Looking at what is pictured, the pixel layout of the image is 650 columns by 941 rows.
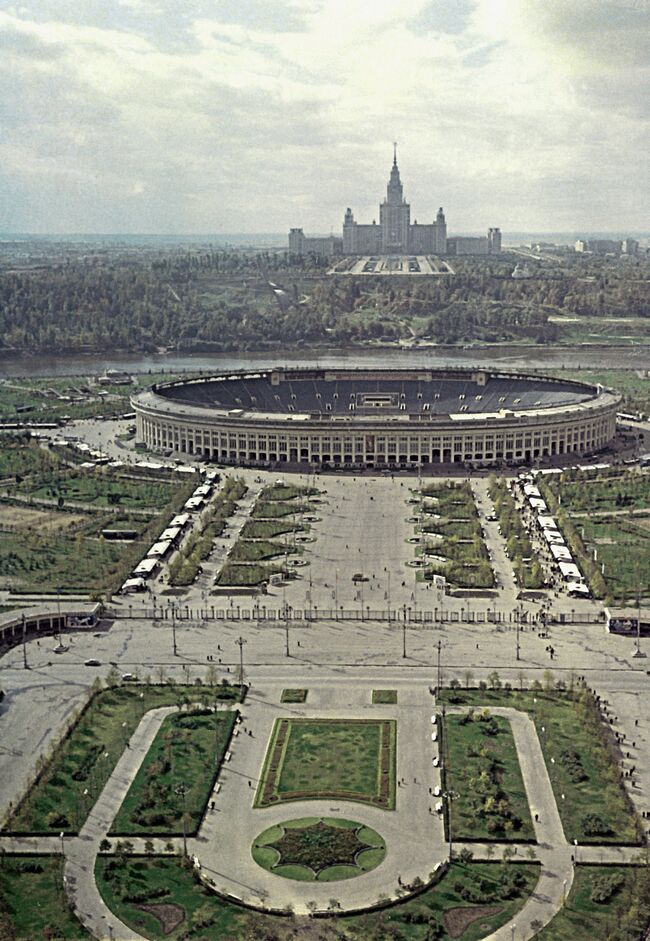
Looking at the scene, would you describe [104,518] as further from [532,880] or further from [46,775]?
[532,880]

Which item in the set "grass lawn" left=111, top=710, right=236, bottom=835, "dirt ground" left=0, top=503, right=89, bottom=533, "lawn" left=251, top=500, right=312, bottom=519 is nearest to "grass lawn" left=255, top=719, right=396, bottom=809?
"grass lawn" left=111, top=710, right=236, bottom=835

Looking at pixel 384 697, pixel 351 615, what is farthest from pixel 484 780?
pixel 351 615

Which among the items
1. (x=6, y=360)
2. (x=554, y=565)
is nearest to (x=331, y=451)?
(x=554, y=565)

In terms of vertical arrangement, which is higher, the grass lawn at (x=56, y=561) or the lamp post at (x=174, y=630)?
the grass lawn at (x=56, y=561)

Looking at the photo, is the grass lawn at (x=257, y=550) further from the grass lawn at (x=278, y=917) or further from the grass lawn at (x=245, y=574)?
the grass lawn at (x=278, y=917)

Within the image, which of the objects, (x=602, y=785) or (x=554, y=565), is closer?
(x=602, y=785)

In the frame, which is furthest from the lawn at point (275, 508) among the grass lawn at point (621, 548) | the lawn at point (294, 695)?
the lawn at point (294, 695)

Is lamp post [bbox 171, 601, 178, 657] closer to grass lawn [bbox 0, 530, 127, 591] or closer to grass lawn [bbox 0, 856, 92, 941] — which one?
grass lawn [bbox 0, 530, 127, 591]
